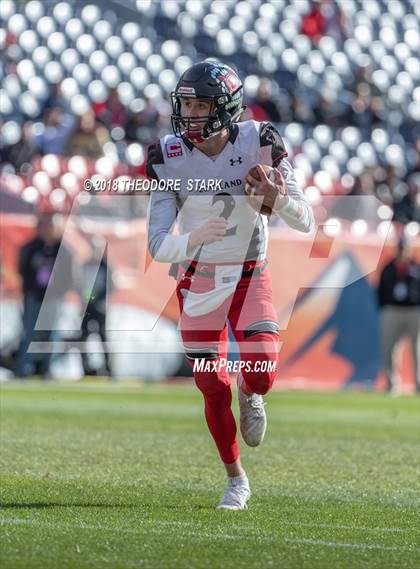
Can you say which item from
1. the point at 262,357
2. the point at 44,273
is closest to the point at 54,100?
the point at 44,273

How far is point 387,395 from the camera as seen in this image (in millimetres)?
15695

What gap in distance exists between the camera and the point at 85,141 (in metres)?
16.2

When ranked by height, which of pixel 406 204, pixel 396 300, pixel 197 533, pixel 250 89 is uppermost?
pixel 197 533

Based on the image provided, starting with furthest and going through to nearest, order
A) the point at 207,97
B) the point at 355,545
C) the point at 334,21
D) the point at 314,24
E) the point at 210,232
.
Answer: the point at 334,21, the point at 314,24, the point at 207,97, the point at 210,232, the point at 355,545

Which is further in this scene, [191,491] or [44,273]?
[44,273]

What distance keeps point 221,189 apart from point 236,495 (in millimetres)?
1490

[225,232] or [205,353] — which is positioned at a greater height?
[225,232]

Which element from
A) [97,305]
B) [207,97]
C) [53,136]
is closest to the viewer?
[207,97]

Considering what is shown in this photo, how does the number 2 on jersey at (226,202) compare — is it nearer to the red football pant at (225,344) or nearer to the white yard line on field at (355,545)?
the red football pant at (225,344)

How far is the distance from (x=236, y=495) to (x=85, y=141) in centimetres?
1093

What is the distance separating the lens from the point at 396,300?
16.3m

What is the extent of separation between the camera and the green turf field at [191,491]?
446cm

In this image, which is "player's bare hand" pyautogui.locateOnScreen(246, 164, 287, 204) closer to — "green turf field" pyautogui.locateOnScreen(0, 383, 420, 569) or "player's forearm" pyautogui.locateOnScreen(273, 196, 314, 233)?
"player's forearm" pyautogui.locateOnScreen(273, 196, 314, 233)

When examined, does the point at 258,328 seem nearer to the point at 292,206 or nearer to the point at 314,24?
the point at 292,206
